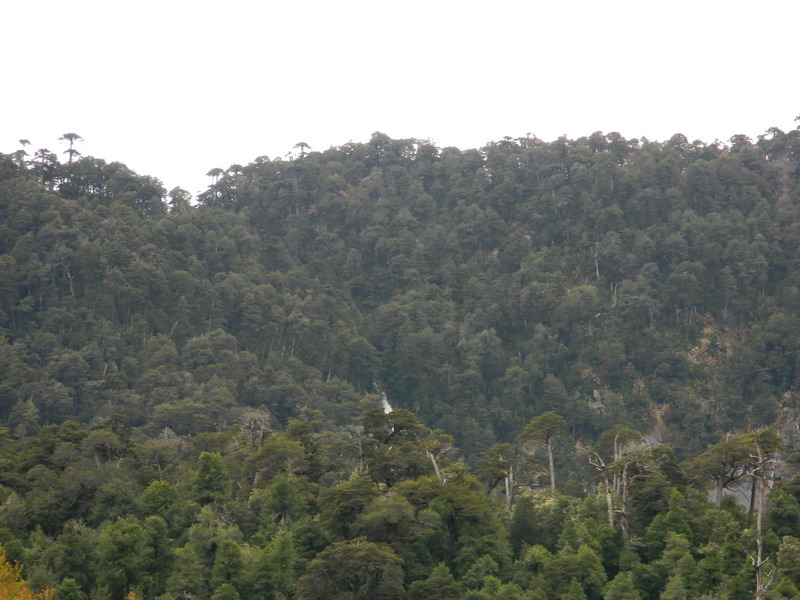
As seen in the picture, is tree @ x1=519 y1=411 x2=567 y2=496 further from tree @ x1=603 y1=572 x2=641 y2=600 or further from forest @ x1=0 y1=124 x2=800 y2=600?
tree @ x1=603 y1=572 x2=641 y2=600

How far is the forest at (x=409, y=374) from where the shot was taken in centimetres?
4569

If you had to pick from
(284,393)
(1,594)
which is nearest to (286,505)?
(1,594)

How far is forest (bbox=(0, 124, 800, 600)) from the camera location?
4569 cm

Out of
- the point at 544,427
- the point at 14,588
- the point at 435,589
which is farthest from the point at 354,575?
the point at 544,427

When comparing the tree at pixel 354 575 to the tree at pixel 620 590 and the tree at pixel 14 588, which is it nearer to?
the tree at pixel 620 590

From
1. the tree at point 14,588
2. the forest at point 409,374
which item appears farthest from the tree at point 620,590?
the tree at point 14,588

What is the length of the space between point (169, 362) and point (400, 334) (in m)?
28.1

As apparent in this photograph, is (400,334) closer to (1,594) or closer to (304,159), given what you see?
(304,159)

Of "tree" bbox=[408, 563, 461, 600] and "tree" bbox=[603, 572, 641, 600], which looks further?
"tree" bbox=[408, 563, 461, 600]

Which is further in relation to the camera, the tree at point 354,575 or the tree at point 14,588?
the tree at point 354,575

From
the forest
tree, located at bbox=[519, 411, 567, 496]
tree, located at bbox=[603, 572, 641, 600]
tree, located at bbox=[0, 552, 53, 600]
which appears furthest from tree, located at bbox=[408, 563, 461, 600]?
tree, located at bbox=[0, 552, 53, 600]

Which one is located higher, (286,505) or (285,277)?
(285,277)

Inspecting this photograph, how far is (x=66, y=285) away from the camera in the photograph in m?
99.1

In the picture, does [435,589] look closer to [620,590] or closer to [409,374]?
[620,590]
